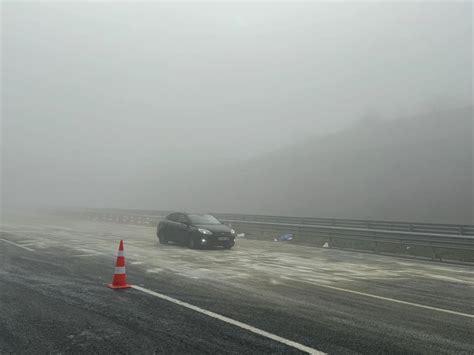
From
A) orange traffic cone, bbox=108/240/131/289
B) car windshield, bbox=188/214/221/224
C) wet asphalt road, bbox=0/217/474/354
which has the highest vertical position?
car windshield, bbox=188/214/221/224

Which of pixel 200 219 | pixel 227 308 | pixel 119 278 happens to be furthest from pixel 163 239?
pixel 227 308

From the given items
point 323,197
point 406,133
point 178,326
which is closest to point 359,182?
point 323,197

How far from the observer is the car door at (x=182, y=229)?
13.9 metres

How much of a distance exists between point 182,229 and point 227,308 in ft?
30.0

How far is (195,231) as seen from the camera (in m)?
13.5

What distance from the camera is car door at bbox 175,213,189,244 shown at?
13937 millimetres

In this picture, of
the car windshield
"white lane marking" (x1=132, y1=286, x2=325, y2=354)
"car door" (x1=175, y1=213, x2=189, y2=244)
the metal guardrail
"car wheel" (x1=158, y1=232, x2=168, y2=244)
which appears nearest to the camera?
"white lane marking" (x1=132, y1=286, x2=325, y2=354)

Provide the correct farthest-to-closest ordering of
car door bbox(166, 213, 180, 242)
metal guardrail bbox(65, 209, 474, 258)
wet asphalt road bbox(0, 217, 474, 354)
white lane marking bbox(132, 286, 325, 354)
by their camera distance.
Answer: car door bbox(166, 213, 180, 242) → metal guardrail bbox(65, 209, 474, 258) → wet asphalt road bbox(0, 217, 474, 354) → white lane marking bbox(132, 286, 325, 354)

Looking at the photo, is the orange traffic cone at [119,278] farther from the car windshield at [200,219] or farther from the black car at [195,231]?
the car windshield at [200,219]

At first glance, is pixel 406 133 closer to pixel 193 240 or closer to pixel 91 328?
pixel 193 240

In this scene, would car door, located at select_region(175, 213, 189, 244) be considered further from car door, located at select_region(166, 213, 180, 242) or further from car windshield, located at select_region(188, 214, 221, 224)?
car windshield, located at select_region(188, 214, 221, 224)

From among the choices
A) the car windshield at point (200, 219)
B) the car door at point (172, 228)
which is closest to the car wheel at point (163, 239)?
the car door at point (172, 228)

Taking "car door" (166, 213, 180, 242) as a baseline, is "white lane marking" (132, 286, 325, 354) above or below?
below

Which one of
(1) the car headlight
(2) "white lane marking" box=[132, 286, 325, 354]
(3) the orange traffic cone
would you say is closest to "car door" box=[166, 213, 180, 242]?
(1) the car headlight
